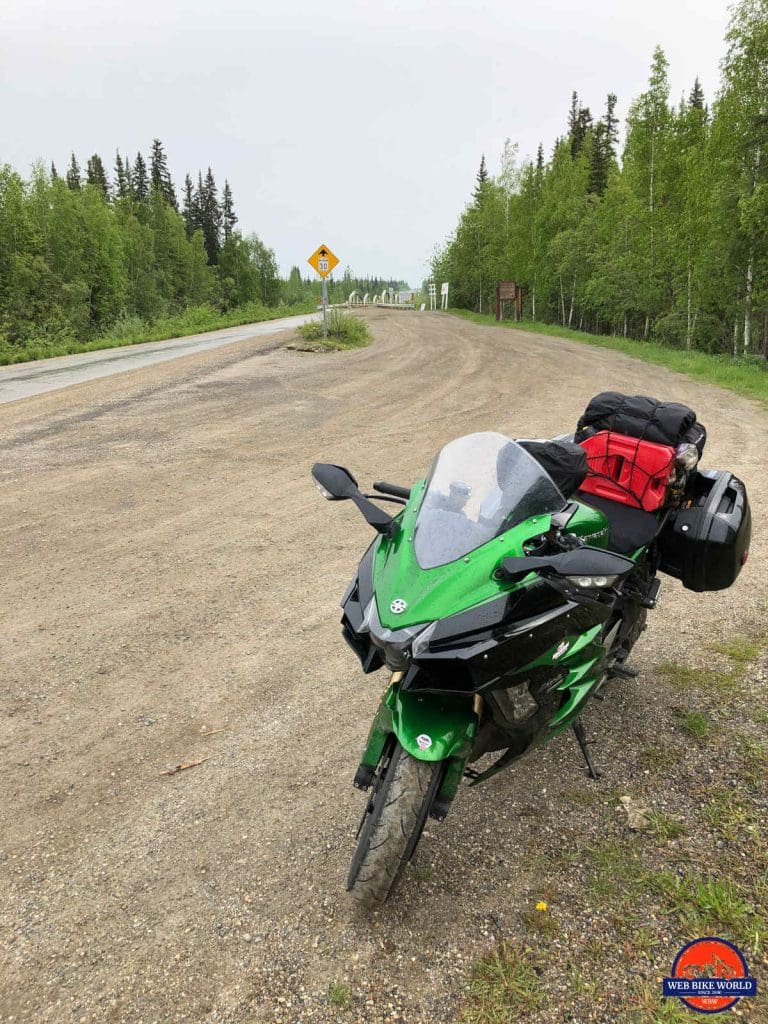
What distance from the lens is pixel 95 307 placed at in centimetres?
4569

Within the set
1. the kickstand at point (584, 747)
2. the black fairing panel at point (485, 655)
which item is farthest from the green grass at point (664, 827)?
the black fairing panel at point (485, 655)

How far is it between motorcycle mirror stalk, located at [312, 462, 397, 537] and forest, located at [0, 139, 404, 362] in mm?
20148

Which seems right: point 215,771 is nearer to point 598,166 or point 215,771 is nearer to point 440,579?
point 440,579

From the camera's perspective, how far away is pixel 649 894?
2.23m

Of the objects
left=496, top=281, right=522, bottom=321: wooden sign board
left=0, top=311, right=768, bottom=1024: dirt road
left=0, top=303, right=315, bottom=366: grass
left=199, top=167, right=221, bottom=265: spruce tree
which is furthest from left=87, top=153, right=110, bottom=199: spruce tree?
left=0, top=311, right=768, bottom=1024: dirt road

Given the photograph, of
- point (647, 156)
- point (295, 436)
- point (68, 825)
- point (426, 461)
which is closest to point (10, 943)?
point (68, 825)

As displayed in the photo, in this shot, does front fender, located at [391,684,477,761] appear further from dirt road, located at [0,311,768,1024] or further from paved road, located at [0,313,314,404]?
paved road, located at [0,313,314,404]

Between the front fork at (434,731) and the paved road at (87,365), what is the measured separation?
1253 cm

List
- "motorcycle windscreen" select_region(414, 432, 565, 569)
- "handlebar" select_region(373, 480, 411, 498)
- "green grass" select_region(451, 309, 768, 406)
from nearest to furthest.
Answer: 1. "motorcycle windscreen" select_region(414, 432, 565, 569)
2. "handlebar" select_region(373, 480, 411, 498)
3. "green grass" select_region(451, 309, 768, 406)

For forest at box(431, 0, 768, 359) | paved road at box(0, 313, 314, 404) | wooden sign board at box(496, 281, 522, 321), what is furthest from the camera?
wooden sign board at box(496, 281, 522, 321)

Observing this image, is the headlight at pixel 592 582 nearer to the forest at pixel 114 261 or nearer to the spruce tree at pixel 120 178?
the forest at pixel 114 261

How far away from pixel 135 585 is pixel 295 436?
4.87 metres

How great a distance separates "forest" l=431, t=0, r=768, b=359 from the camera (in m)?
15.7

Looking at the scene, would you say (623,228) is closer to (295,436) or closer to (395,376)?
(395,376)
